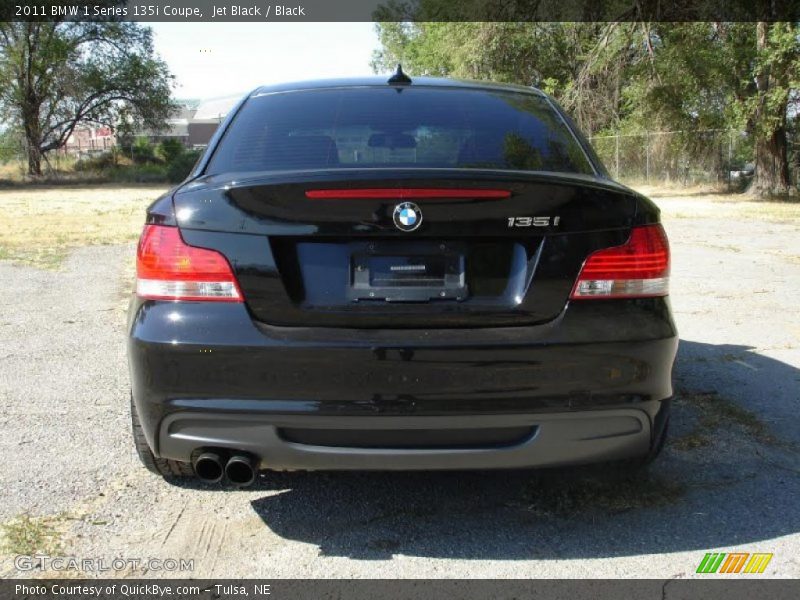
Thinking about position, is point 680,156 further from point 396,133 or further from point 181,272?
point 181,272

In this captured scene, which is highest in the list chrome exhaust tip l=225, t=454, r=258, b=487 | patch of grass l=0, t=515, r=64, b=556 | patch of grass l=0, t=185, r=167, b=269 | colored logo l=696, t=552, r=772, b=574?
chrome exhaust tip l=225, t=454, r=258, b=487

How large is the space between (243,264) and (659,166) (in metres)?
29.9

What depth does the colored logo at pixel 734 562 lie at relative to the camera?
276 cm

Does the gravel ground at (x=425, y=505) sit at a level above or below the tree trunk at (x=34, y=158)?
below

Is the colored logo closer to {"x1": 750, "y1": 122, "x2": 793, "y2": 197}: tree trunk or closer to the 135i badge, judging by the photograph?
the 135i badge

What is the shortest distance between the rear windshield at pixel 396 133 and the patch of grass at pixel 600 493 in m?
1.34

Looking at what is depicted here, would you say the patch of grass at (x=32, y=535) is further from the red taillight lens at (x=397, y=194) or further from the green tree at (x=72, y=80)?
the green tree at (x=72, y=80)

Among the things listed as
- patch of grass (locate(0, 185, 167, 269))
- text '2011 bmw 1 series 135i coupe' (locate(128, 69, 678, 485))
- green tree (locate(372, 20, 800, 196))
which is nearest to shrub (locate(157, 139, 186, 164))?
patch of grass (locate(0, 185, 167, 269))

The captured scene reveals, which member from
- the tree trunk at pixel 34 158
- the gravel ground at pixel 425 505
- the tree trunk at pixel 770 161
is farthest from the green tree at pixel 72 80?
the gravel ground at pixel 425 505

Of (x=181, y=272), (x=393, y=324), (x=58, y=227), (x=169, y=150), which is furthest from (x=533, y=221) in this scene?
(x=169, y=150)

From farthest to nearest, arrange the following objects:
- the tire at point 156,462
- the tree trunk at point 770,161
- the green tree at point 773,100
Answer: the tree trunk at point 770,161, the green tree at point 773,100, the tire at point 156,462

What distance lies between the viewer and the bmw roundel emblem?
265 cm

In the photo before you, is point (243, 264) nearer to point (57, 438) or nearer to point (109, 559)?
point (109, 559)

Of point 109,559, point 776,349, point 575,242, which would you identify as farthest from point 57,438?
point 776,349
